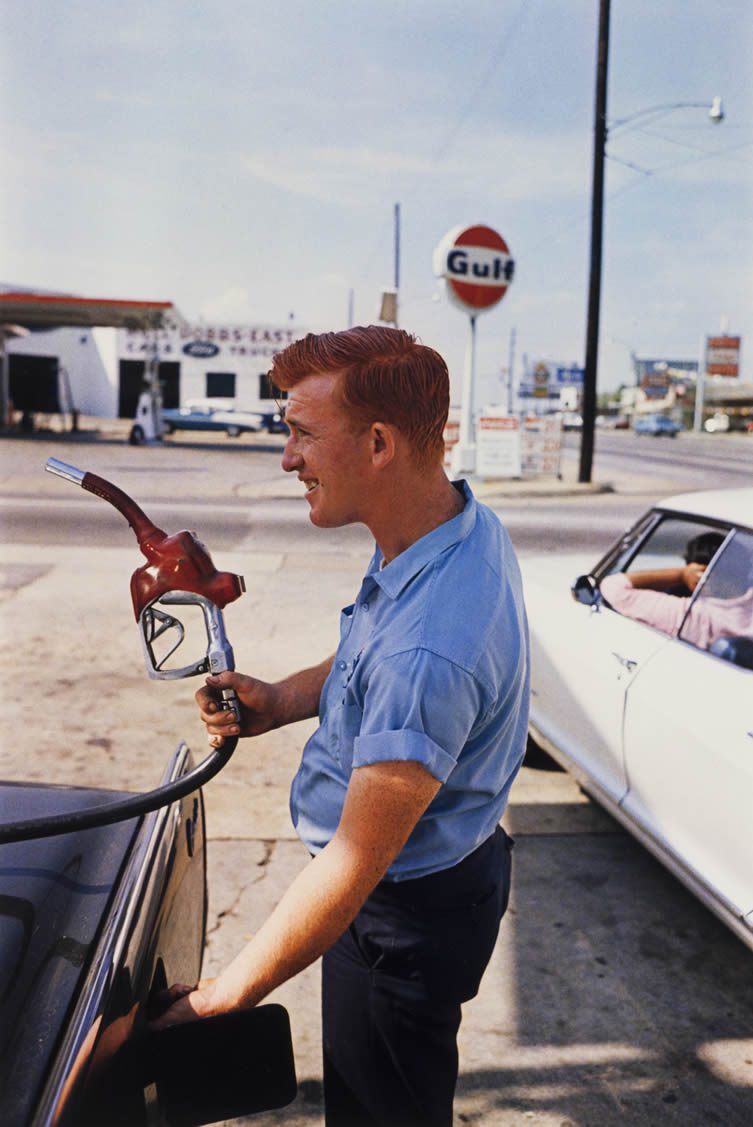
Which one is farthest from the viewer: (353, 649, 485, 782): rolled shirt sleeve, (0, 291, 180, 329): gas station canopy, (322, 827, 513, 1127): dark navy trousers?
(0, 291, 180, 329): gas station canopy

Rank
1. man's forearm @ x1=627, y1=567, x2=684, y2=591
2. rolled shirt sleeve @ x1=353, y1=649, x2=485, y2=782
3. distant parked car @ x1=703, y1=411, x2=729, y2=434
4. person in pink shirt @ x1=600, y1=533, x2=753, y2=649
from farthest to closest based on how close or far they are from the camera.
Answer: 1. distant parked car @ x1=703, y1=411, x2=729, y2=434
2. man's forearm @ x1=627, y1=567, x2=684, y2=591
3. person in pink shirt @ x1=600, y1=533, x2=753, y2=649
4. rolled shirt sleeve @ x1=353, y1=649, x2=485, y2=782

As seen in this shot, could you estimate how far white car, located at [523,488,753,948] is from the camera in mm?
2879

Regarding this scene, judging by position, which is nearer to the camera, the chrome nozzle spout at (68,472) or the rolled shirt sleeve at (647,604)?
the chrome nozzle spout at (68,472)

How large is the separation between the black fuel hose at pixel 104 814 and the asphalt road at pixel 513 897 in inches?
54.8

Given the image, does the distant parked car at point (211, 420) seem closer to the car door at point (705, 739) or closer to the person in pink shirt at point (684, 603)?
the person in pink shirt at point (684, 603)

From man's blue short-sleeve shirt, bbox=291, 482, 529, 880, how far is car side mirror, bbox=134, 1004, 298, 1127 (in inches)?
11.7

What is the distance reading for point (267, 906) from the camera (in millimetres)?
3496

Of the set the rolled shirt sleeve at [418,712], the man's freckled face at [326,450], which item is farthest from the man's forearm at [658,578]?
the rolled shirt sleeve at [418,712]

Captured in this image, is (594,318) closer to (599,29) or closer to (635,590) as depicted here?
(599,29)

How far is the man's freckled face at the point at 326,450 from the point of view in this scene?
148 centimetres

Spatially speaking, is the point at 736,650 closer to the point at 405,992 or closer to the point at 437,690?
the point at 405,992

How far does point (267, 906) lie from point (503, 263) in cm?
1724

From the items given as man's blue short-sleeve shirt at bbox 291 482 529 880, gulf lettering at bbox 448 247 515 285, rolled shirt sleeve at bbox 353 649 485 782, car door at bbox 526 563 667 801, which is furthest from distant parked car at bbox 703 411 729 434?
rolled shirt sleeve at bbox 353 649 485 782

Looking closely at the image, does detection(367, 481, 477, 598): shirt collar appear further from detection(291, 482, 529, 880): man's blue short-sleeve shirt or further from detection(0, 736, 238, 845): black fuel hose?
detection(0, 736, 238, 845): black fuel hose
